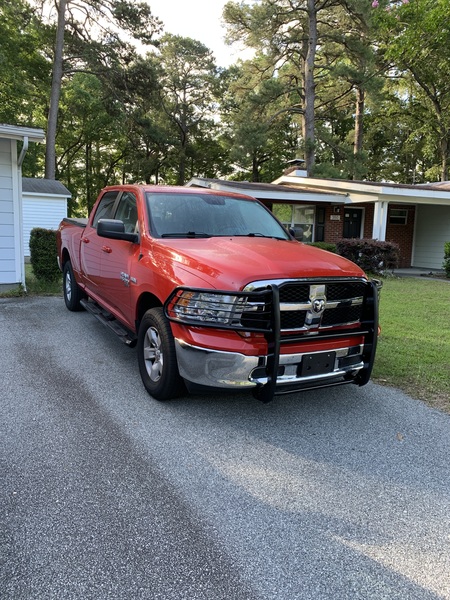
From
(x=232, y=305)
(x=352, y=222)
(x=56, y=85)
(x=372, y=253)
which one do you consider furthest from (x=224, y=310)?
(x=56, y=85)

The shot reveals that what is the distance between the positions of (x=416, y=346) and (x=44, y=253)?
750cm

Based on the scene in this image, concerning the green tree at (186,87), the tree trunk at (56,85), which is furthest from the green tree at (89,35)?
the green tree at (186,87)

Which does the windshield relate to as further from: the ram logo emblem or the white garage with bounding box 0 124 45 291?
the white garage with bounding box 0 124 45 291

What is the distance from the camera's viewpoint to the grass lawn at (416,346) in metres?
4.64

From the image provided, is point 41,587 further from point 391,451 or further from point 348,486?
point 391,451

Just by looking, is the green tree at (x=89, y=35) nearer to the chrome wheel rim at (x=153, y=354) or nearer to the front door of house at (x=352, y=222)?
the front door of house at (x=352, y=222)

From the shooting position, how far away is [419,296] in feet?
34.3

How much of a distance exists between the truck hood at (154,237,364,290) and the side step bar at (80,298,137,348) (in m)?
1.06

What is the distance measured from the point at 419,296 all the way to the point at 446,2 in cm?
924

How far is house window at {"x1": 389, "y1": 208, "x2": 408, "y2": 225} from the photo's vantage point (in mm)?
19141

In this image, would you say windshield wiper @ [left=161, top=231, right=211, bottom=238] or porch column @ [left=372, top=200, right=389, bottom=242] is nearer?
windshield wiper @ [left=161, top=231, right=211, bottom=238]

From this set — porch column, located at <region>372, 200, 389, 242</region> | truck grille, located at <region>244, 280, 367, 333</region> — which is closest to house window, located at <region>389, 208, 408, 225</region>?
porch column, located at <region>372, 200, 389, 242</region>

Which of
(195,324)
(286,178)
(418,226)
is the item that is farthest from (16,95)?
(195,324)

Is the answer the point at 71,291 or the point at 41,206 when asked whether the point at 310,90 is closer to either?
the point at 41,206
